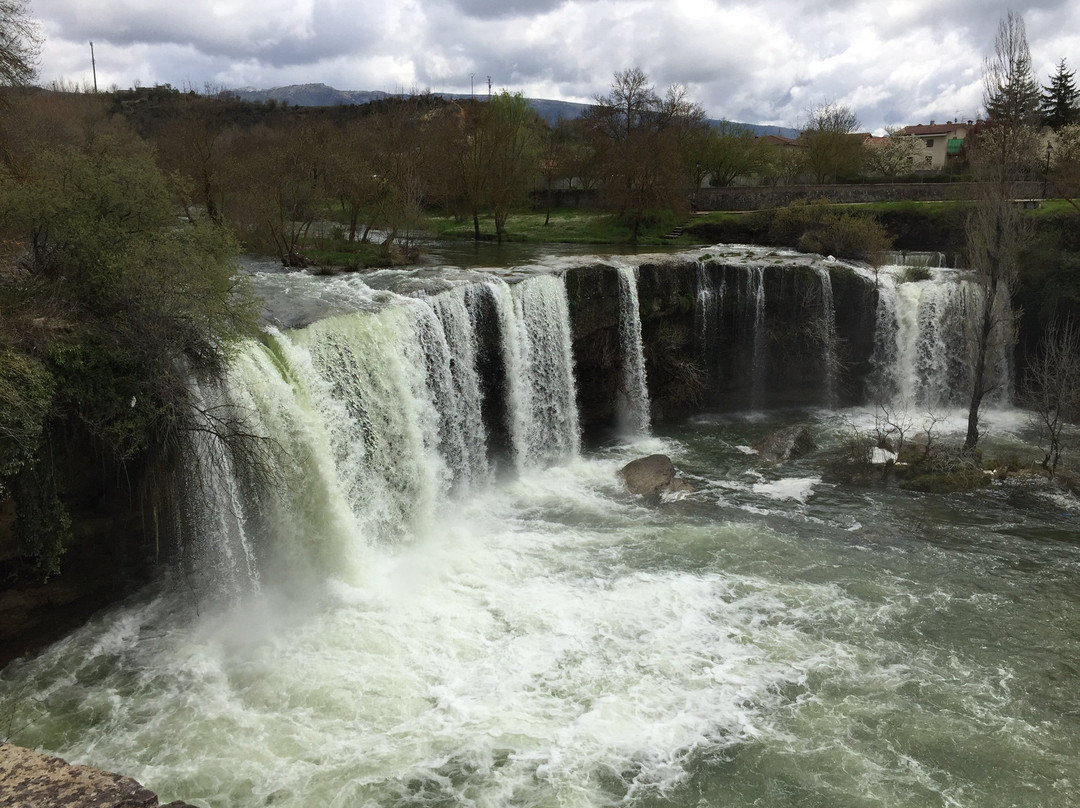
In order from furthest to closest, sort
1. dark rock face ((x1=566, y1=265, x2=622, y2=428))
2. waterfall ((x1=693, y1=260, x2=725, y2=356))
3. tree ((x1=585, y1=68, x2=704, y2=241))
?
tree ((x1=585, y1=68, x2=704, y2=241)) < waterfall ((x1=693, y1=260, x2=725, y2=356)) < dark rock face ((x1=566, y1=265, x2=622, y2=428))

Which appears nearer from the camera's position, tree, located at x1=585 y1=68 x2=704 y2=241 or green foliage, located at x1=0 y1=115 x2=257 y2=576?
green foliage, located at x1=0 y1=115 x2=257 y2=576

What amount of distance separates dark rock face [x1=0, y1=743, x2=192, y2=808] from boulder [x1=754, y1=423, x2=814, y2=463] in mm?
15419

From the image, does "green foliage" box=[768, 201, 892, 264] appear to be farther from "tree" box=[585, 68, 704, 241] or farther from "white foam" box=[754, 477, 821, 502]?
"white foam" box=[754, 477, 821, 502]

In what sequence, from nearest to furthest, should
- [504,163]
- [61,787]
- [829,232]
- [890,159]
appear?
[61,787] → [829,232] → [504,163] → [890,159]

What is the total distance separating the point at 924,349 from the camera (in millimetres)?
22188

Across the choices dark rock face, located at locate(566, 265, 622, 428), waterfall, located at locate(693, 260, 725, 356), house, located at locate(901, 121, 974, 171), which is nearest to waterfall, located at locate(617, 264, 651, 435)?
dark rock face, located at locate(566, 265, 622, 428)

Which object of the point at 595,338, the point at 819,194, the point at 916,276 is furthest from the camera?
the point at 819,194

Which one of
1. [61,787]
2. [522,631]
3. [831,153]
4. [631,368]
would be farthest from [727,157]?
[61,787]

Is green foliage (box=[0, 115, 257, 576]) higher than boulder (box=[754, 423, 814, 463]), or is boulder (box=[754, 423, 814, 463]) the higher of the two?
green foliage (box=[0, 115, 257, 576])

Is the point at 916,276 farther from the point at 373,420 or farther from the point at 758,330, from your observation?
the point at 373,420

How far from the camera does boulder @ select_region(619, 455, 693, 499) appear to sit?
16078 mm

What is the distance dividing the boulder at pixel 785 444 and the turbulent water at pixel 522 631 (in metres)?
1.15

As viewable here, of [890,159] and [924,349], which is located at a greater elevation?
[890,159]

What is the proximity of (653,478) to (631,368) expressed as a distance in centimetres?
500
